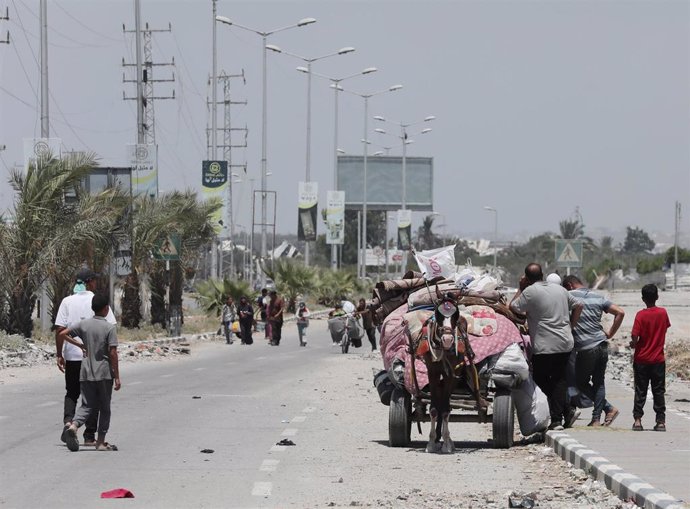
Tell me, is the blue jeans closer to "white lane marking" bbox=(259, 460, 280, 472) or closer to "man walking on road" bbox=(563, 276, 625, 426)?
"man walking on road" bbox=(563, 276, 625, 426)

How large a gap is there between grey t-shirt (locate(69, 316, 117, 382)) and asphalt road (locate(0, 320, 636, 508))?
0.78 m

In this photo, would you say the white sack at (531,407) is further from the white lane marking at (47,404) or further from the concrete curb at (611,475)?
the white lane marking at (47,404)

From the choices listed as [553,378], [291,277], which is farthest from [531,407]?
[291,277]

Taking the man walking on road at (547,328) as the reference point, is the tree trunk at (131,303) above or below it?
below

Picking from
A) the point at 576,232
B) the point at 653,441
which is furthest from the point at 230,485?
the point at 576,232

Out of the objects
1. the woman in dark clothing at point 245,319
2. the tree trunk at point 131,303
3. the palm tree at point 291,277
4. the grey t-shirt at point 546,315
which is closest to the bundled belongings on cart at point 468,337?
the grey t-shirt at point 546,315

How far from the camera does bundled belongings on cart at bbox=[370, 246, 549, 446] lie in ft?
46.8

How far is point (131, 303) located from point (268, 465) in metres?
34.4

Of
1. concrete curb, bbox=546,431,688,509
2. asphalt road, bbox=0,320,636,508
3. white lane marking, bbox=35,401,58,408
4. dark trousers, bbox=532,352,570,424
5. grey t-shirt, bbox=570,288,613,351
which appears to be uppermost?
grey t-shirt, bbox=570,288,613,351

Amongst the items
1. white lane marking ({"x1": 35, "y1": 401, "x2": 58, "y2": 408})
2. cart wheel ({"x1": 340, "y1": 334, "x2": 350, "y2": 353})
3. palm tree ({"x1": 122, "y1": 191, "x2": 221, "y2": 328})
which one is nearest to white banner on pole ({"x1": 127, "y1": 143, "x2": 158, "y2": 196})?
palm tree ({"x1": 122, "y1": 191, "x2": 221, "y2": 328})

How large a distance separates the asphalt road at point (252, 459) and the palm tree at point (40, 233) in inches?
441

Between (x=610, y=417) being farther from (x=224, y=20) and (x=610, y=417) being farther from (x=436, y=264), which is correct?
(x=224, y=20)

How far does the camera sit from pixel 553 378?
15172 mm

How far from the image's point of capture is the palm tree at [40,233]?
3419 centimetres
